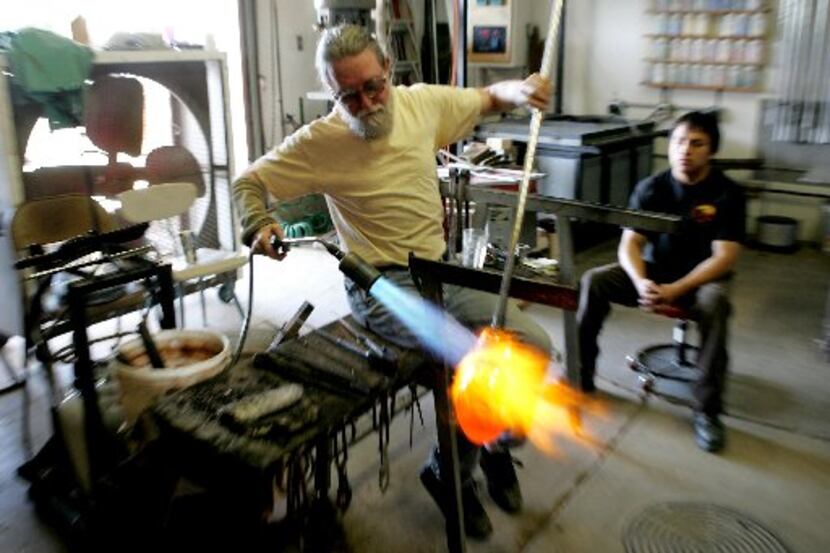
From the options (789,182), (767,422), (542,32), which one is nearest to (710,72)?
(789,182)

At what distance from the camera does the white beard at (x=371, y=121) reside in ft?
6.78

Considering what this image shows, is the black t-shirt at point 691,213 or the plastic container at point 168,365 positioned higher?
the black t-shirt at point 691,213

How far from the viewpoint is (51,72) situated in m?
2.89

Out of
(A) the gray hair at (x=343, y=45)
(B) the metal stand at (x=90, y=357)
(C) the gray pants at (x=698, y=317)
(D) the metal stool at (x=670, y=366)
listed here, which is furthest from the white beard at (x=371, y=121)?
(D) the metal stool at (x=670, y=366)

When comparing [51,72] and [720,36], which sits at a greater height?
[720,36]

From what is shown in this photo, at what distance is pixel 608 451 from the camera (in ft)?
8.11

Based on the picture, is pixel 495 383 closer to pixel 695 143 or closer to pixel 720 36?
pixel 695 143

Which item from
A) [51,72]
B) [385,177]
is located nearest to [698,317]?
[385,177]

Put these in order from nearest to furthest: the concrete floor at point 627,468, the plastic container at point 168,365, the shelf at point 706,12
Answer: the plastic container at point 168,365, the concrete floor at point 627,468, the shelf at point 706,12

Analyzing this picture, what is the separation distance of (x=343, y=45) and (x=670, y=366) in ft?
6.68

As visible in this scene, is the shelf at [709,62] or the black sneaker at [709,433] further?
the shelf at [709,62]

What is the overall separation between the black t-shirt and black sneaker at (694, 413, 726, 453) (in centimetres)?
57

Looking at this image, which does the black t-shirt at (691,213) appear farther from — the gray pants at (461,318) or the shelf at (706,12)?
the shelf at (706,12)

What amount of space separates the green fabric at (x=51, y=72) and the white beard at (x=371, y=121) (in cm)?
150
